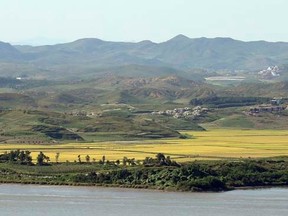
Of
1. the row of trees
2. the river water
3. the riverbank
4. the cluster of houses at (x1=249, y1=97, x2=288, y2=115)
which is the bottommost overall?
the river water

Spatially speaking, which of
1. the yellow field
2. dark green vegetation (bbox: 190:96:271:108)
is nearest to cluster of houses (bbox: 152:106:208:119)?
dark green vegetation (bbox: 190:96:271:108)

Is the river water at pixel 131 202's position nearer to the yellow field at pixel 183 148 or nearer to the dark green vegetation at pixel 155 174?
the dark green vegetation at pixel 155 174

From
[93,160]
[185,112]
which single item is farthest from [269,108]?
[93,160]

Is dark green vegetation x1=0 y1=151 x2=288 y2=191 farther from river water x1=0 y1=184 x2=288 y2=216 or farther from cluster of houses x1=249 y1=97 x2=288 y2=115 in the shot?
cluster of houses x1=249 y1=97 x2=288 y2=115

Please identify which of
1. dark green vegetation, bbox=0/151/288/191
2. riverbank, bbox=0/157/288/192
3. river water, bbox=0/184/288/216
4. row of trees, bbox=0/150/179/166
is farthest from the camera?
row of trees, bbox=0/150/179/166

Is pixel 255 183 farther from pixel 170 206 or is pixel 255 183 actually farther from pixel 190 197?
pixel 170 206

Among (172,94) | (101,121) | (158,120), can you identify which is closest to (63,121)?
(101,121)

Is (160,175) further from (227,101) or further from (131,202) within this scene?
(227,101)
